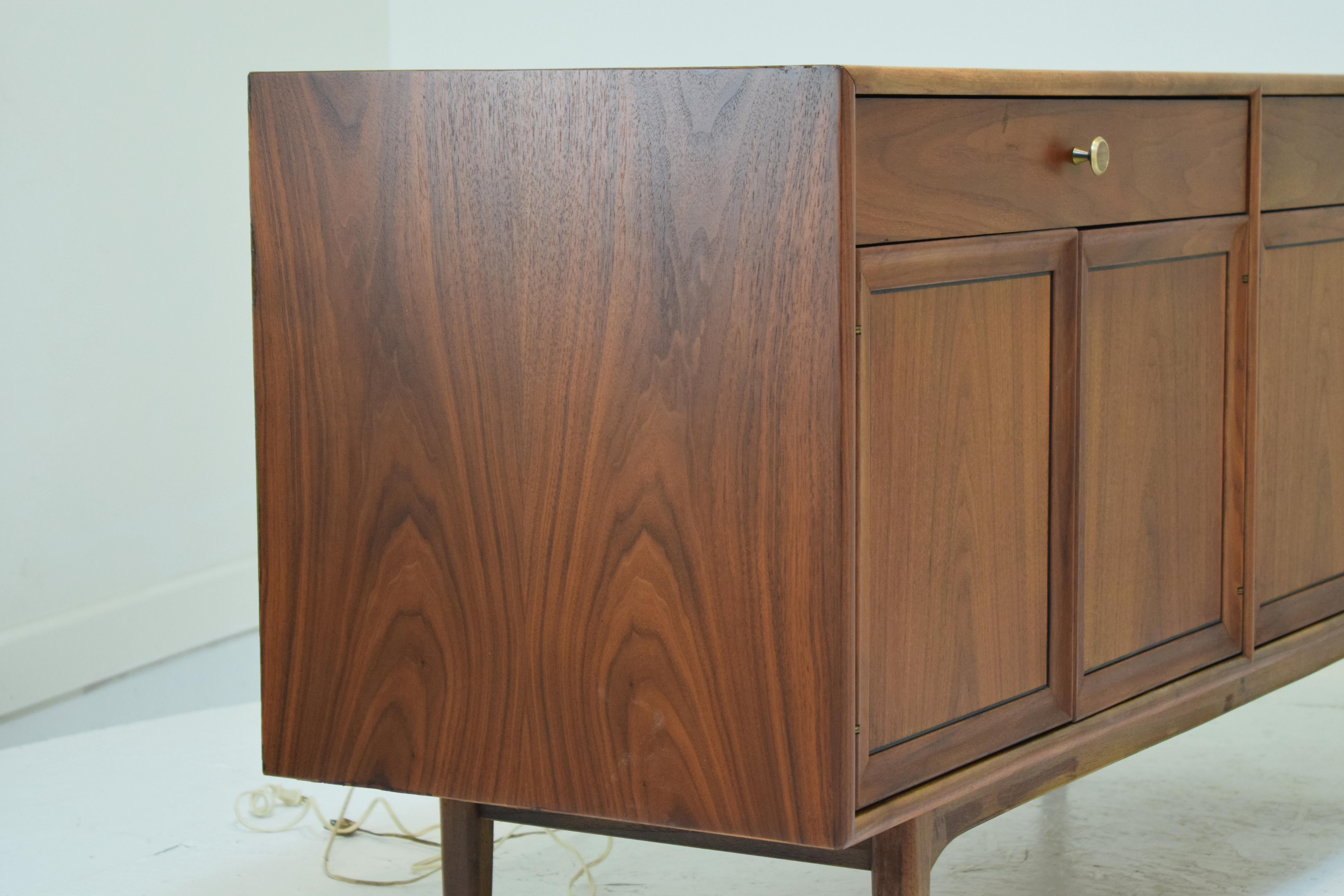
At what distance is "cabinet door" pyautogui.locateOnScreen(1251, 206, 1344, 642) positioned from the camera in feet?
5.35

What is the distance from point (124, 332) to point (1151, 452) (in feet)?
5.81

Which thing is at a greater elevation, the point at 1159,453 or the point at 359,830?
the point at 1159,453

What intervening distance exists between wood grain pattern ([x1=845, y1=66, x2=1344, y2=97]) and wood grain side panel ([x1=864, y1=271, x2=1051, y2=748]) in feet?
0.52

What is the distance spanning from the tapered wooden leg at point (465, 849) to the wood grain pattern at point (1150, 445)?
2.04 feet

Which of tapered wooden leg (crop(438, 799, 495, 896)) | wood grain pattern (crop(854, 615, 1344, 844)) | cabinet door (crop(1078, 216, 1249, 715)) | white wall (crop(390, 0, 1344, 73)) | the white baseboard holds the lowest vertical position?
the white baseboard

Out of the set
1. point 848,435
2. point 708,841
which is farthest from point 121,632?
point 848,435

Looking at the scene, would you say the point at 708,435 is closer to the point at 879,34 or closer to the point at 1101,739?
the point at 1101,739

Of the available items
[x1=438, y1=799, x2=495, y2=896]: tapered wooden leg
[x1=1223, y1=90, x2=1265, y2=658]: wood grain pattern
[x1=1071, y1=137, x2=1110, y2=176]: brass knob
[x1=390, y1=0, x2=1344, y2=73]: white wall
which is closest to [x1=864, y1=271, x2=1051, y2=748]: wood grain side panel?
[x1=1071, y1=137, x2=1110, y2=176]: brass knob

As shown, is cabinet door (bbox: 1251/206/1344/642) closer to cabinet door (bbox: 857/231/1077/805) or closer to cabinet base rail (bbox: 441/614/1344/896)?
cabinet base rail (bbox: 441/614/1344/896)

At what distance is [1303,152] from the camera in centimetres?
165

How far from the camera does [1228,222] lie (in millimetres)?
1555

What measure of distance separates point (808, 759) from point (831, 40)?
1999mm

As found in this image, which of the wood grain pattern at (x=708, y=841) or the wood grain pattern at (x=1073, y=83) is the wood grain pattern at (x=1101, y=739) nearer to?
the wood grain pattern at (x=708, y=841)

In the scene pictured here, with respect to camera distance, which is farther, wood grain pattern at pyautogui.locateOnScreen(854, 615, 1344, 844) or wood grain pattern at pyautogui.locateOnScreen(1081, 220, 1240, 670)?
wood grain pattern at pyautogui.locateOnScreen(1081, 220, 1240, 670)
